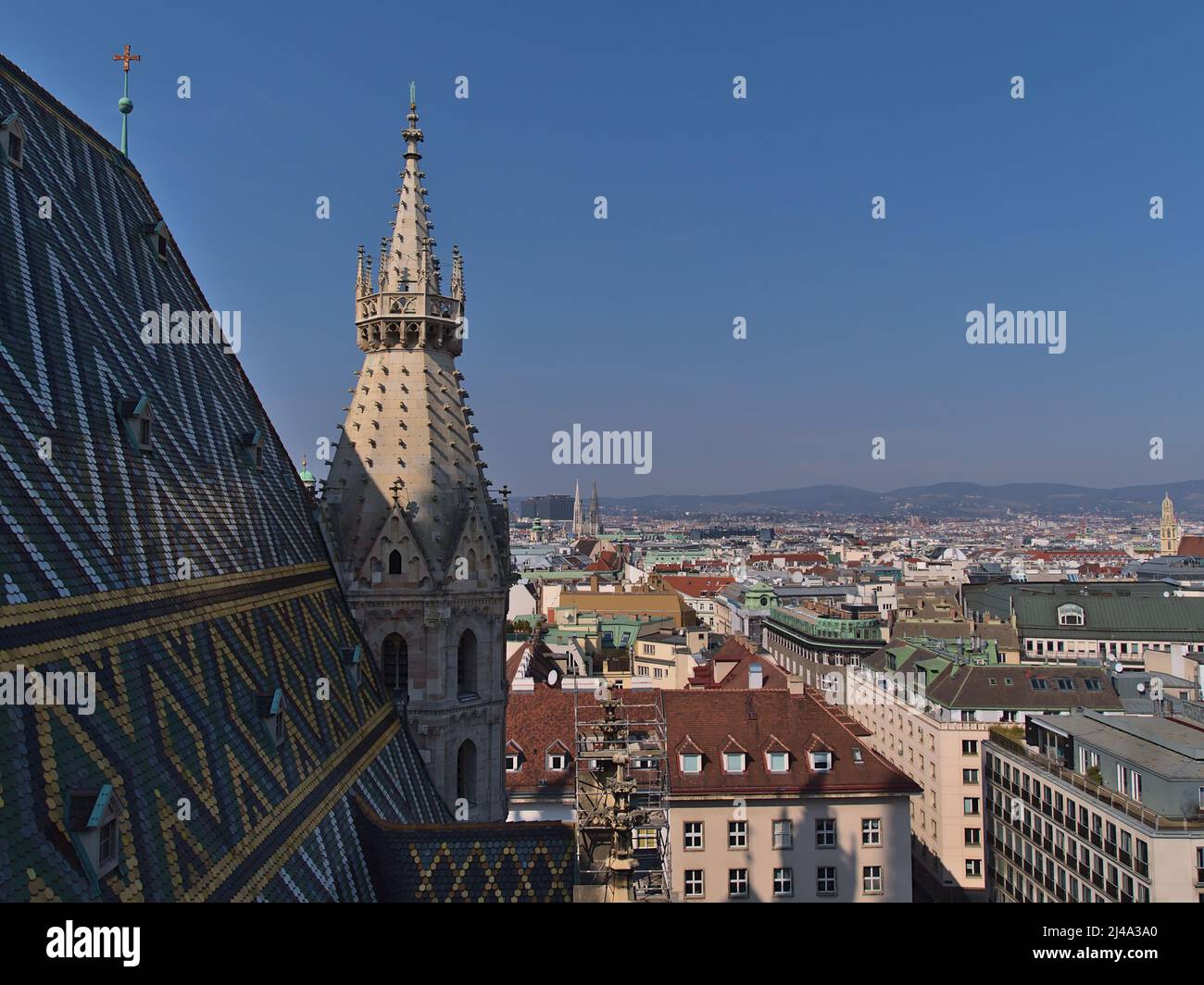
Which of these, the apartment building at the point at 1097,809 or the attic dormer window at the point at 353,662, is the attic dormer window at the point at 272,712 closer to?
the attic dormer window at the point at 353,662

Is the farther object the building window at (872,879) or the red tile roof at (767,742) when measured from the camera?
the red tile roof at (767,742)

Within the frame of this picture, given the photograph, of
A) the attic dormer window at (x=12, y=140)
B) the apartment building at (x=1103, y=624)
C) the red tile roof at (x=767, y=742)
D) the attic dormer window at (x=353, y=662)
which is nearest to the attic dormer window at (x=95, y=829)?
the attic dormer window at (x=12, y=140)

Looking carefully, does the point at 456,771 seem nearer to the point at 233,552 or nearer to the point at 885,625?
the point at 233,552

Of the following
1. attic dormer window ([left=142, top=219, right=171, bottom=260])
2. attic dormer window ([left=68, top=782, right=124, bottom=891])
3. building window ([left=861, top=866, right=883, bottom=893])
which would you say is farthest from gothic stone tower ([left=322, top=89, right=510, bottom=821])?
building window ([left=861, top=866, right=883, bottom=893])

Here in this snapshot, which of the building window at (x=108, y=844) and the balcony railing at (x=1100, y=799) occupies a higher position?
the building window at (x=108, y=844)

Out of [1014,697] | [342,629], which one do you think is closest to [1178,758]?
[1014,697]

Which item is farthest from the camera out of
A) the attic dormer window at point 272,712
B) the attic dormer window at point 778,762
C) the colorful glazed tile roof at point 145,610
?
the attic dormer window at point 778,762

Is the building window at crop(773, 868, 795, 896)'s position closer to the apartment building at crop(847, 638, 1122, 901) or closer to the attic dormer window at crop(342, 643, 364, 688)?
the apartment building at crop(847, 638, 1122, 901)
